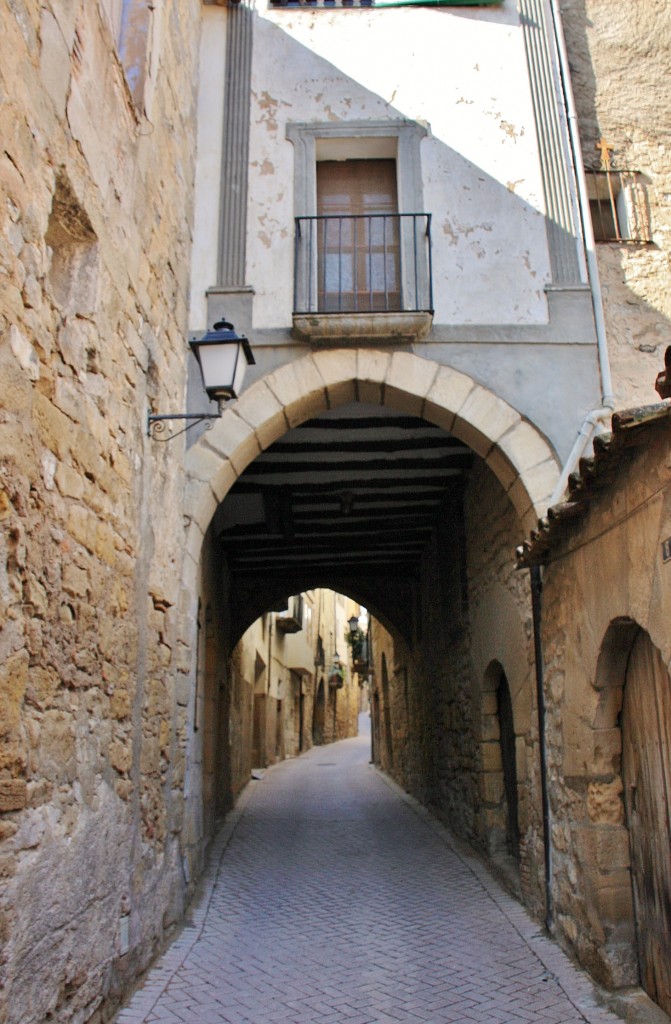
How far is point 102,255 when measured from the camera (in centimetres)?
388

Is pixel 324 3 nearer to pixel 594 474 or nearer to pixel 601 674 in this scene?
pixel 594 474

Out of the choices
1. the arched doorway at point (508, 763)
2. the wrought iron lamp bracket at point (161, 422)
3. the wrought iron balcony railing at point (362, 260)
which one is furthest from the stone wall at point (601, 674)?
the wrought iron balcony railing at point (362, 260)

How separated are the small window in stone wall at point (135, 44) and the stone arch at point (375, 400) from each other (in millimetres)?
2037

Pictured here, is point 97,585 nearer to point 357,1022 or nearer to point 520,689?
point 357,1022

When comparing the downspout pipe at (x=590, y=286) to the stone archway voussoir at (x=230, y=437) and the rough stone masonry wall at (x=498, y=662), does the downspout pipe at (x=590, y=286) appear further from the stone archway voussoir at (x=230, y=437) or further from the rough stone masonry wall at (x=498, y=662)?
the stone archway voussoir at (x=230, y=437)

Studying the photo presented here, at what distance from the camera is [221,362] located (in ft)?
15.3

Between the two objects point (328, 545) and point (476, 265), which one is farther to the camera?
point (328, 545)

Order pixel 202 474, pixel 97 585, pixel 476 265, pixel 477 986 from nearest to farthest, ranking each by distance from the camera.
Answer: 1. pixel 97 585
2. pixel 477 986
3. pixel 202 474
4. pixel 476 265

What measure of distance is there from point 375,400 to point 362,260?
1.14m

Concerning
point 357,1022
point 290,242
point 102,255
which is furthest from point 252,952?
point 290,242

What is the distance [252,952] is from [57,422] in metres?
3.40

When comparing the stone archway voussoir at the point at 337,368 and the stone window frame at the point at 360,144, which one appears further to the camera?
the stone window frame at the point at 360,144

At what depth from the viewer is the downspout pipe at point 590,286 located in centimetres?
578

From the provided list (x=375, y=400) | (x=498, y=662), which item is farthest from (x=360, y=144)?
(x=498, y=662)
